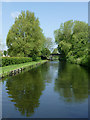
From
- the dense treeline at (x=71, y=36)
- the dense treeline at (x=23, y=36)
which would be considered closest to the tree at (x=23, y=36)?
the dense treeline at (x=23, y=36)

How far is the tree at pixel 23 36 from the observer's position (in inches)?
1747

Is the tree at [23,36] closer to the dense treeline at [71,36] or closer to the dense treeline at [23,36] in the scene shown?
the dense treeline at [23,36]

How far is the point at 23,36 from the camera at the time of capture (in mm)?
46750

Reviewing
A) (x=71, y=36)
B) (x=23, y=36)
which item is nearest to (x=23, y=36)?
(x=23, y=36)

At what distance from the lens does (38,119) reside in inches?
222

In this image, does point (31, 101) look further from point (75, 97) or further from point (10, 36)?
point (10, 36)

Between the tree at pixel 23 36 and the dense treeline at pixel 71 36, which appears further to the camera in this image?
the dense treeline at pixel 71 36

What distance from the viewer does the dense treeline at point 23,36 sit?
1748 inches

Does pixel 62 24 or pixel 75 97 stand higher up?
pixel 62 24

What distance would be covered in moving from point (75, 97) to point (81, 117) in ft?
9.62

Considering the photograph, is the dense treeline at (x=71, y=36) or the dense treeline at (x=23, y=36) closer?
the dense treeline at (x=23, y=36)

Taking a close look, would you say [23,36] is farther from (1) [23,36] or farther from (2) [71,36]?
(2) [71,36]

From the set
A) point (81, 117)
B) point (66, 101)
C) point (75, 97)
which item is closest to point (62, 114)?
point (81, 117)

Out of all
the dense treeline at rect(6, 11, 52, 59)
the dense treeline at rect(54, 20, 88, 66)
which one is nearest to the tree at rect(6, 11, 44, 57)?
the dense treeline at rect(6, 11, 52, 59)
